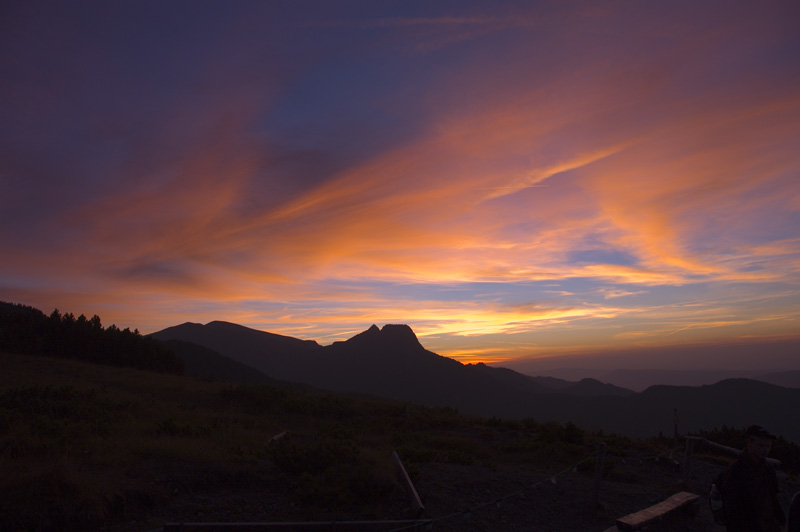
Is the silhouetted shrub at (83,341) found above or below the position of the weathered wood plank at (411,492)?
above

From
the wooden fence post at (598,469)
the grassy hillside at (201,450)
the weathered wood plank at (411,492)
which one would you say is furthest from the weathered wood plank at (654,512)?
the grassy hillside at (201,450)

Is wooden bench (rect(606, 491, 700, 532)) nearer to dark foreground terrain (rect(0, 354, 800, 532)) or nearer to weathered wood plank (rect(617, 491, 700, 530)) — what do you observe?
weathered wood plank (rect(617, 491, 700, 530))

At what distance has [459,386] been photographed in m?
101

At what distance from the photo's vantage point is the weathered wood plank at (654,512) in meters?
7.49

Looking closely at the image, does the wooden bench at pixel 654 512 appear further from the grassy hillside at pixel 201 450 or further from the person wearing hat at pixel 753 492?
the grassy hillside at pixel 201 450

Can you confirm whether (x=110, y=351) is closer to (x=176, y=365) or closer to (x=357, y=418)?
(x=176, y=365)

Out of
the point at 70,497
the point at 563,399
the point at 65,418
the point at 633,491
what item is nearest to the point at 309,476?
the point at 70,497

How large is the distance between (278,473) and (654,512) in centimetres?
749

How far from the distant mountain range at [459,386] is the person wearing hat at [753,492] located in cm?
2127

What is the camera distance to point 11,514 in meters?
6.54

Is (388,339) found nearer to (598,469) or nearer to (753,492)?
(598,469)

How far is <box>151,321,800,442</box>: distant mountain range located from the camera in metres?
63.1

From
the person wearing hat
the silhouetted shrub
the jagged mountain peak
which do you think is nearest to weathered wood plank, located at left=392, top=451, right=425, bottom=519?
the person wearing hat

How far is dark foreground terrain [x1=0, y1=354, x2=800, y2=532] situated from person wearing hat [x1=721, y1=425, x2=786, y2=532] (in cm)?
326
